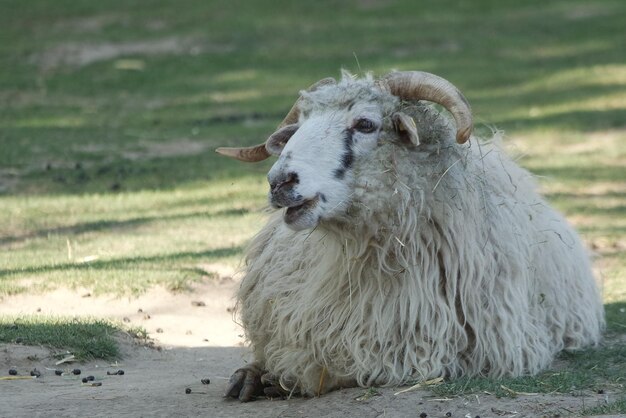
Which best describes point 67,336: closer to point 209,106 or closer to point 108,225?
point 108,225

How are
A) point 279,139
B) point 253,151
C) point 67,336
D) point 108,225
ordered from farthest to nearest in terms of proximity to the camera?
point 108,225
point 67,336
point 253,151
point 279,139

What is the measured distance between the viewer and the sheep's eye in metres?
6.24

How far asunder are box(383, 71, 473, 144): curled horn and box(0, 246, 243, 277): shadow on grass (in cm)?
424

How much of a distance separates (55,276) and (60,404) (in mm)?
3206

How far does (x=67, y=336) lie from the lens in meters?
7.93

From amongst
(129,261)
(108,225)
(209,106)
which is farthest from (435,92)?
(209,106)

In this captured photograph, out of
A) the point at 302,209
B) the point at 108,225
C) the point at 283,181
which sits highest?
the point at 283,181

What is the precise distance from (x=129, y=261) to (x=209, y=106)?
9.61m

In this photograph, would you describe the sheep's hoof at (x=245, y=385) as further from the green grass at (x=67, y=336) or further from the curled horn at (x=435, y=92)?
the curled horn at (x=435, y=92)

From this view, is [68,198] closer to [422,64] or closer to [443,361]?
[443,361]

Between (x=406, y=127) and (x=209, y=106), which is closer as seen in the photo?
(x=406, y=127)

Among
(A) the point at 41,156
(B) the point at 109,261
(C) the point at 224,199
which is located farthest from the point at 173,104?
(B) the point at 109,261

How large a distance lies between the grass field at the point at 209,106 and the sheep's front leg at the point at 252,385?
114 cm

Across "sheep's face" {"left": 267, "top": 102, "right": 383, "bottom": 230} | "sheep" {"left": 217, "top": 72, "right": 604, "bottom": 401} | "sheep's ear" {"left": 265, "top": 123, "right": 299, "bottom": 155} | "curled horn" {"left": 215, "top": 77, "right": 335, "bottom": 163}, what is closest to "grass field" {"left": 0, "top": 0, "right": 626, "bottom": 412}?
"curled horn" {"left": 215, "top": 77, "right": 335, "bottom": 163}
